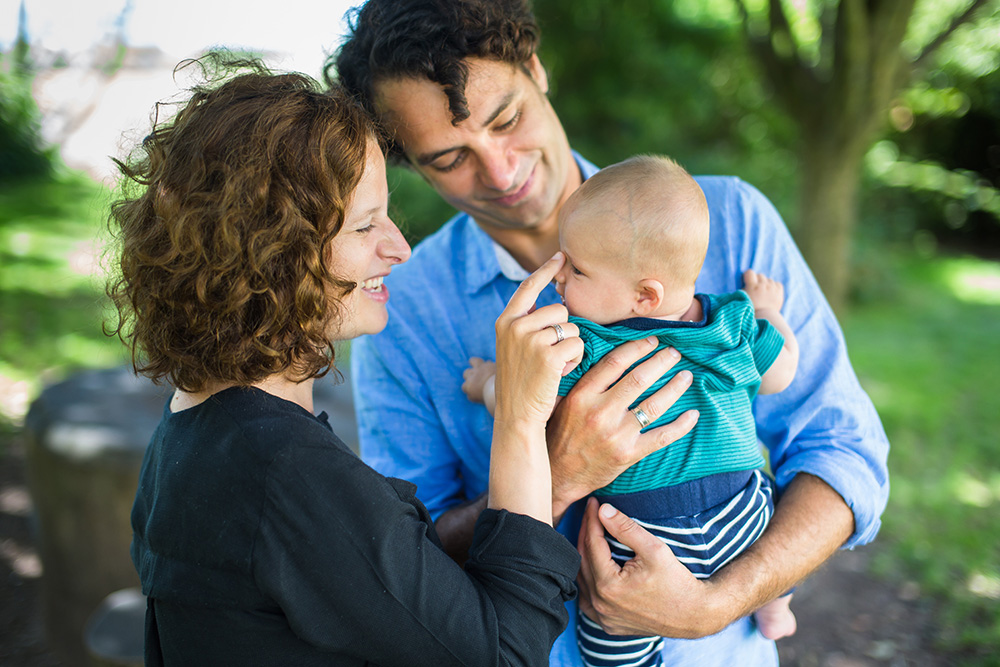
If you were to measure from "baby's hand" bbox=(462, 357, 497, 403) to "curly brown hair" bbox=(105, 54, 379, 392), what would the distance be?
1.61 feet

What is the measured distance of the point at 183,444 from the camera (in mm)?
1346

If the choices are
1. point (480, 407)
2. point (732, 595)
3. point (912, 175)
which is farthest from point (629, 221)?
point (912, 175)

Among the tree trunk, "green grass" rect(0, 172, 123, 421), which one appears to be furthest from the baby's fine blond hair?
the tree trunk

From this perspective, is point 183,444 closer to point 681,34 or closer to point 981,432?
point 981,432

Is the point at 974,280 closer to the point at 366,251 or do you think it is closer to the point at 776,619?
the point at 776,619

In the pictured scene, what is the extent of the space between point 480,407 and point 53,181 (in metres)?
14.3

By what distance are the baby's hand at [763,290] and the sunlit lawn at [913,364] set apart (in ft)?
5.43

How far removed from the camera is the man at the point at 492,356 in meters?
1.65

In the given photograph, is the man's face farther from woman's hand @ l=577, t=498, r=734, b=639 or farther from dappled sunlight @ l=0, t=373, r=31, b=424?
dappled sunlight @ l=0, t=373, r=31, b=424

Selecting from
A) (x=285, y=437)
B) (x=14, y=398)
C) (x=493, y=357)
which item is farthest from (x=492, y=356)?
(x=14, y=398)

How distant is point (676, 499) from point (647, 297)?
19.4 inches

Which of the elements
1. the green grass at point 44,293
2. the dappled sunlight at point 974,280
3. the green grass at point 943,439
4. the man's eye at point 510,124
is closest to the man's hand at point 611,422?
the man's eye at point 510,124

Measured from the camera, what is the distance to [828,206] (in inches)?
257

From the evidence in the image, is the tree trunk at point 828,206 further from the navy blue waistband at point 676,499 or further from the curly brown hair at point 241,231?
the curly brown hair at point 241,231
